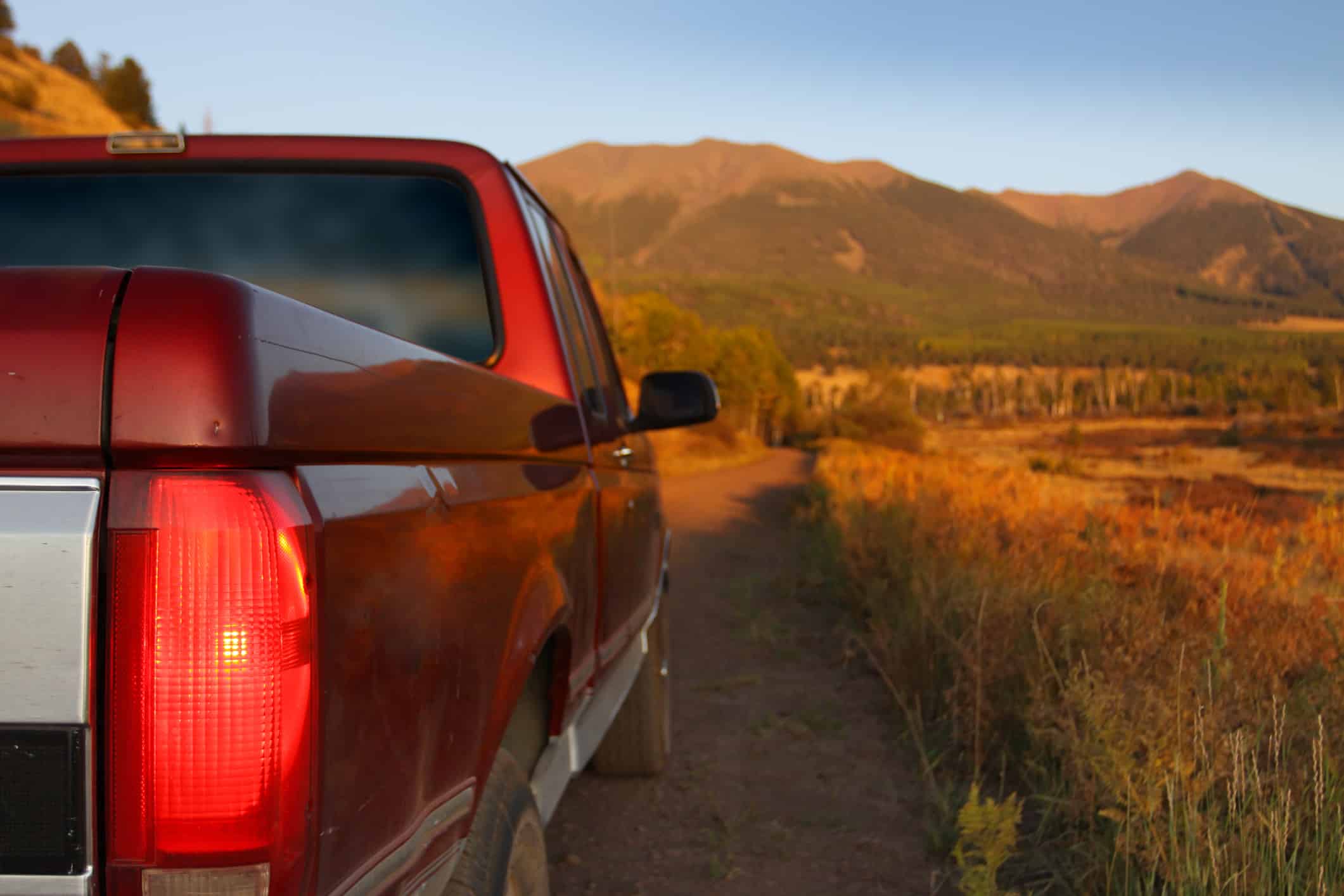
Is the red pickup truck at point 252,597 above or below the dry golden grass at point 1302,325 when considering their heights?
below

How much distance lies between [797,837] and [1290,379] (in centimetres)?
2953

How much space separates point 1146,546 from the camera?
6.10 m

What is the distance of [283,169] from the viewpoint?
2.85 metres

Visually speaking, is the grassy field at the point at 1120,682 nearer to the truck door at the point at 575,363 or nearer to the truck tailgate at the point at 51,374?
the truck door at the point at 575,363

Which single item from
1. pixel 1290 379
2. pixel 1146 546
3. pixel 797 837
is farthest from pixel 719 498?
pixel 797 837

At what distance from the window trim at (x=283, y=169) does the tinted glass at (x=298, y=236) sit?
0.01 metres

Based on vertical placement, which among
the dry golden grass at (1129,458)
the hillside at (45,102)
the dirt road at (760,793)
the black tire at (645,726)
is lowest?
the dry golden grass at (1129,458)

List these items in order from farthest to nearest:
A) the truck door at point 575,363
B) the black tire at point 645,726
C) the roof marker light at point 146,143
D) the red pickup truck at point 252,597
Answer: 1. the black tire at point 645,726
2. the roof marker light at point 146,143
3. the truck door at point 575,363
4. the red pickup truck at point 252,597

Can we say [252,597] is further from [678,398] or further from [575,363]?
[678,398]

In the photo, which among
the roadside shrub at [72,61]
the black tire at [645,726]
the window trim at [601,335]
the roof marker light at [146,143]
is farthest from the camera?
the roadside shrub at [72,61]

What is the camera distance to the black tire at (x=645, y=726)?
4539mm

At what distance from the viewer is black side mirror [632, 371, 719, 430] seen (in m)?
3.88

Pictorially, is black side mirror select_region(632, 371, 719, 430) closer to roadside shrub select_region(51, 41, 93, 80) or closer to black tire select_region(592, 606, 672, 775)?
black tire select_region(592, 606, 672, 775)

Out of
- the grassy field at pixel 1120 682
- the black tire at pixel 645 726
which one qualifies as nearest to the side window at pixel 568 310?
the black tire at pixel 645 726
